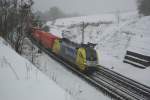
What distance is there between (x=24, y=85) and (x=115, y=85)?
28.7ft

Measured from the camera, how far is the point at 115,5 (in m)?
121

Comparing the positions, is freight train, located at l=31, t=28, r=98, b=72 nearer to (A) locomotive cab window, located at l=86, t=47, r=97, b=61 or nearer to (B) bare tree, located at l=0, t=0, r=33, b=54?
(A) locomotive cab window, located at l=86, t=47, r=97, b=61

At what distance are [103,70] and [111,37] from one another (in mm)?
11942

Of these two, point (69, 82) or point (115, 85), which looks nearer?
point (115, 85)

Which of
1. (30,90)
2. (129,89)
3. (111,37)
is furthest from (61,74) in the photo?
(111,37)

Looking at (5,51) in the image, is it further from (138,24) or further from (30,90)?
(138,24)

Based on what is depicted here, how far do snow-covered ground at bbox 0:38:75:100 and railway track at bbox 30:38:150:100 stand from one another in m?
5.91

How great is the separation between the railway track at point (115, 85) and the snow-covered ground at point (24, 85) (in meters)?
5.91

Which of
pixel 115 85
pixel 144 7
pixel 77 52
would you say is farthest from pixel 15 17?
pixel 144 7

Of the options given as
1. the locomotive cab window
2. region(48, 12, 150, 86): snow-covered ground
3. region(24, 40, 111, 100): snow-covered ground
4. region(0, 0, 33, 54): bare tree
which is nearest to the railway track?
region(24, 40, 111, 100): snow-covered ground

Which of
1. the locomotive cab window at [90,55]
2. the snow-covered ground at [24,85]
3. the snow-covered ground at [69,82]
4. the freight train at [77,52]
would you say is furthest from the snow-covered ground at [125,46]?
the snow-covered ground at [24,85]

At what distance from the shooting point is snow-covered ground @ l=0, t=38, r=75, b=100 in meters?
6.59

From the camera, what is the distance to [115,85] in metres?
14.7

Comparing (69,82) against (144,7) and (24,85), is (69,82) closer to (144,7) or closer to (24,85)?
(24,85)
